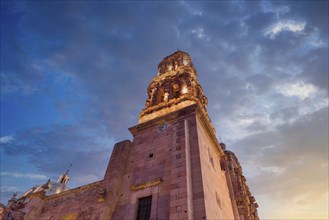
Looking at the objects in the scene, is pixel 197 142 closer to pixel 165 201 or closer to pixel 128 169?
pixel 165 201

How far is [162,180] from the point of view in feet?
47.0

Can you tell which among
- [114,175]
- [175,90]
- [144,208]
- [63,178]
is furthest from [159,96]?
[63,178]

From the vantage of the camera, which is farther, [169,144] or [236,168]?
[236,168]

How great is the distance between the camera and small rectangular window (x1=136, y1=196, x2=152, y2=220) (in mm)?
13402

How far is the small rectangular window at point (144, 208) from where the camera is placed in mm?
13402

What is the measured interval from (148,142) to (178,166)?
469 centimetres

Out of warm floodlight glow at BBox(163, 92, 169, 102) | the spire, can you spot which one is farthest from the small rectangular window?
the spire

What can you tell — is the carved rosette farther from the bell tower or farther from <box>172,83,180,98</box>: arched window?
the bell tower

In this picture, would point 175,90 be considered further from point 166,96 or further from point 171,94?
point 166,96

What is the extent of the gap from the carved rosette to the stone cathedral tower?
0.38 ft

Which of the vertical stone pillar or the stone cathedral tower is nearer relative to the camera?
the stone cathedral tower

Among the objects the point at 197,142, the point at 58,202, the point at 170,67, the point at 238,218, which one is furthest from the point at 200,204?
the point at 170,67

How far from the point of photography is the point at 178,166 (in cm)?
1421

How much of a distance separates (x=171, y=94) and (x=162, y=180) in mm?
11792
